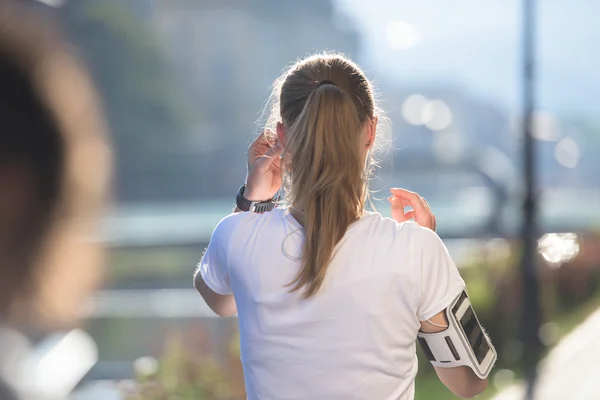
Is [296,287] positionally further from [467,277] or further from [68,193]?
[467,277]

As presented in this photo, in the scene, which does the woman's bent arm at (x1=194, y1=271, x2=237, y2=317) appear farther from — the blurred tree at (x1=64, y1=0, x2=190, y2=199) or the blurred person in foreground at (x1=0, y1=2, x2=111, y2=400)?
the blurred tree at (x1=64, y1=0, x2=190, y2=199)

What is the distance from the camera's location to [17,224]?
487mm

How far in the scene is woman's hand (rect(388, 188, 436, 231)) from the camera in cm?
147

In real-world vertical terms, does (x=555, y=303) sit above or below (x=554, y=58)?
below

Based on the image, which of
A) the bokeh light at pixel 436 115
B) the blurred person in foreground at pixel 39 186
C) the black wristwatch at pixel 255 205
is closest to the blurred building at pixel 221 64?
the bokeh light at pixel 436 115

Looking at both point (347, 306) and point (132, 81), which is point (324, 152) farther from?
point (132, 81)

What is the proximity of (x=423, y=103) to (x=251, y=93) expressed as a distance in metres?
5.80

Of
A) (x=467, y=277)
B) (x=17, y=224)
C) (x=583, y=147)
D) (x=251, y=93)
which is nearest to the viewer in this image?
(x=17, y=224)

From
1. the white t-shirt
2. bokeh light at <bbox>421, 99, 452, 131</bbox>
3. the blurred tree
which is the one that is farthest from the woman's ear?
the blurred tree

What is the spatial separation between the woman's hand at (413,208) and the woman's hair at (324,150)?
0.11 meters

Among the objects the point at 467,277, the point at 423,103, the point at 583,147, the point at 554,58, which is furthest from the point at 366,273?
the point at 423,103

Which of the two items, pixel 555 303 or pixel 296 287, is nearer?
pixel 296 287

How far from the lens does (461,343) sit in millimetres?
1392

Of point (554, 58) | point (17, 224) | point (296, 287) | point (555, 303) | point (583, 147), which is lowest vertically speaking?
point (583, 147)
